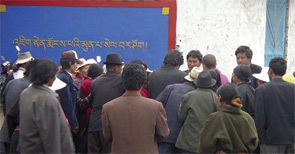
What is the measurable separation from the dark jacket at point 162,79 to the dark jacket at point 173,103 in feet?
1.40

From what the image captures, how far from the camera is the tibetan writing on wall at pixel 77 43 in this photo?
10.5 m

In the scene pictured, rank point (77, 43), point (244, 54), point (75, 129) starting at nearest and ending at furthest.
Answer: point (75, 129) → point (244, 54) → point (77, 43)

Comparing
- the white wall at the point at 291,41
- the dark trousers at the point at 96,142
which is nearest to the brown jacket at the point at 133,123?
the dark trousers at the point at 96,142

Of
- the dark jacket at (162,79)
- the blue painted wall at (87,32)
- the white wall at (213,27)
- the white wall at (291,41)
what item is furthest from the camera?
the white wall at (291,41)


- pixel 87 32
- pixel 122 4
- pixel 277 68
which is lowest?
pixel 277 68

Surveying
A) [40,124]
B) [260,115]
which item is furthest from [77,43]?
[40,124]

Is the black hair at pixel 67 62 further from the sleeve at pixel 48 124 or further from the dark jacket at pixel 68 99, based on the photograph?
the sleeve at pixel 48 124

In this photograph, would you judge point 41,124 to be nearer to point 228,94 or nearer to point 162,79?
point 228,94

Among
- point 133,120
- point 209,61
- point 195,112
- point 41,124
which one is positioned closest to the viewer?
point 41,124

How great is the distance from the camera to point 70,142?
3.99 meters

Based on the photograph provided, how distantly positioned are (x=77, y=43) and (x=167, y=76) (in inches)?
215

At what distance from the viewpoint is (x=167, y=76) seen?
581 cm

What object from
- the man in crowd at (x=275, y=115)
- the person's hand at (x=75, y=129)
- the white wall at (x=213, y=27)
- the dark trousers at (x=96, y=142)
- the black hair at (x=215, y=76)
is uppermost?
the white wall at (x=213, y=27)

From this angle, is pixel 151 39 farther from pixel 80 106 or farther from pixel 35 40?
pixel 80 106
